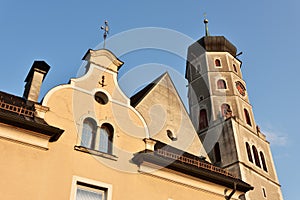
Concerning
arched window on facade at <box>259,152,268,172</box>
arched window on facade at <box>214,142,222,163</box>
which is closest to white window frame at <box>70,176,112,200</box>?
arched window on facade at <box>214,142,222,163</box>

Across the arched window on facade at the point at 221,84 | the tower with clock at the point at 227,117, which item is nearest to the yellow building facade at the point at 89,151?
the tower with clock at the point at 227,117

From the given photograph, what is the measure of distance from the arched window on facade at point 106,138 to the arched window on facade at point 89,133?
0.30m

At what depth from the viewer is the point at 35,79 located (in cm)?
1507

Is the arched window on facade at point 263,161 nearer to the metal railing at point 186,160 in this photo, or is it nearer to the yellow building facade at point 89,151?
the yellow building facade at point 89,151

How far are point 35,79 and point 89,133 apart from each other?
3.87 m

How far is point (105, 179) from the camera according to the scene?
1230 cm

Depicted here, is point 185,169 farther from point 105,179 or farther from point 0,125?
point 0,125

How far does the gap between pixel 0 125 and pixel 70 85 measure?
3.46 m

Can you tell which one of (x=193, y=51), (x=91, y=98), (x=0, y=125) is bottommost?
(x=0, y=125)

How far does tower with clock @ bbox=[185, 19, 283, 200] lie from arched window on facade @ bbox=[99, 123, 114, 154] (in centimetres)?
1886

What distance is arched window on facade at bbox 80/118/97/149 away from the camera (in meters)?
13.0

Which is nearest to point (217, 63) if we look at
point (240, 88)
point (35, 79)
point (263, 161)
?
point (240, 88)

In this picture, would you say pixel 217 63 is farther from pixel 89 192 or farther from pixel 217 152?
pixel 89 192

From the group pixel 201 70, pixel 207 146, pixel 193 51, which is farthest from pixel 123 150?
pixel 193 51
